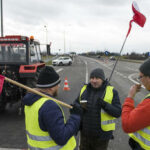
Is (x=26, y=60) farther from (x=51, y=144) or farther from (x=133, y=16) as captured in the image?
(x=51, y=144)

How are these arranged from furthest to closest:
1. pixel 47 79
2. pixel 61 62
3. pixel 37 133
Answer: pixel 61 62
pixel 47 79
pixel 37 133

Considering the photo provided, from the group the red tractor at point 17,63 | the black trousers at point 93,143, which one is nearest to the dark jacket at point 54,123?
the black trousers at point 93,143

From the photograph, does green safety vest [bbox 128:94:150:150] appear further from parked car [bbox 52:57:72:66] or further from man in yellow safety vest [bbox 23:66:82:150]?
parked car [bbox 52:57:72:66]

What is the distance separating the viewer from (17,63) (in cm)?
600

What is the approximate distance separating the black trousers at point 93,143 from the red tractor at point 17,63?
3291 mm

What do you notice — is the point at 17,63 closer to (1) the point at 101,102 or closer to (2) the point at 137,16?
(1) the point at 101,102

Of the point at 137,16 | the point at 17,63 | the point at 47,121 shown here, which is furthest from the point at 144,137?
the point at 17,63

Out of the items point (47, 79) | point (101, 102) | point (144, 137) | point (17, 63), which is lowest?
point (144, 137)

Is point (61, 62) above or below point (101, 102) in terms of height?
below

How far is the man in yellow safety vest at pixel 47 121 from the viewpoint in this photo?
163 centimetres

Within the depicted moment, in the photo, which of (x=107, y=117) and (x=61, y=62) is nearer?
(x=107, y=117)

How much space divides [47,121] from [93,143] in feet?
4.52

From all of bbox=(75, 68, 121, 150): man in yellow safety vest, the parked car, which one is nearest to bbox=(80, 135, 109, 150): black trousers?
bbox=(75, 68, 121, 150): man in yellow safety vest

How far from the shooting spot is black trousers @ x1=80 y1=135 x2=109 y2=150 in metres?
2.69
